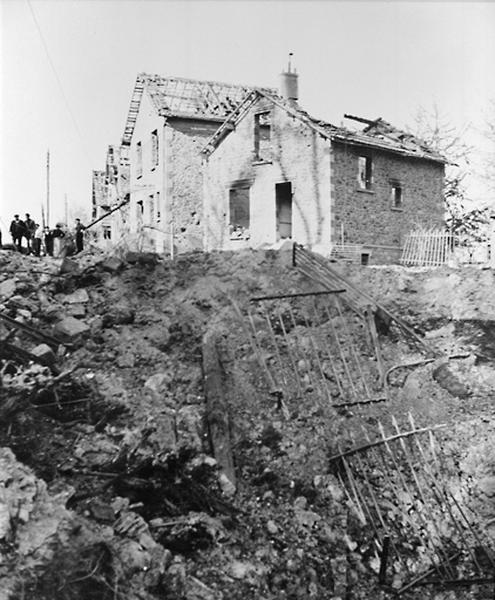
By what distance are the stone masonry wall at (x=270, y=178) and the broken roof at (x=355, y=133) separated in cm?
25

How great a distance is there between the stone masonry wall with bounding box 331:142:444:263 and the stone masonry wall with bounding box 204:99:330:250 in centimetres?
60

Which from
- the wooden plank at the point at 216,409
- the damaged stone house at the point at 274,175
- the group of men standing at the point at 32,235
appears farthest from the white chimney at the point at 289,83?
the wooden plank at the point at 216,409

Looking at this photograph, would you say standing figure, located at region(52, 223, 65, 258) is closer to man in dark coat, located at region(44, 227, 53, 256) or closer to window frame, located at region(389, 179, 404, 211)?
man in dark coat, located at region(44, 227, 53, 256)

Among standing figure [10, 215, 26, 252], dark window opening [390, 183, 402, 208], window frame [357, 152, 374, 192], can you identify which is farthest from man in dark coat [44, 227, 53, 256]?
dark window opening [390, 183, 402, 208]

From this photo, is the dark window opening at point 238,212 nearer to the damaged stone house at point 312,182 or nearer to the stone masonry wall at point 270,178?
the damaged stone house at point 312,182

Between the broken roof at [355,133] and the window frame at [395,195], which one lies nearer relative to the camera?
the broken roof at [355,133]

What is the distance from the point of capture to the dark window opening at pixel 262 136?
22.4 meters

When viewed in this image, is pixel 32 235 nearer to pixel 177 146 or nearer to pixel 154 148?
pixel 177 146

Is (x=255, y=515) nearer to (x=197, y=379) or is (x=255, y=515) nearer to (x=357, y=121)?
(x=197, y=379)

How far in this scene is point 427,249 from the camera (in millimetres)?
22156

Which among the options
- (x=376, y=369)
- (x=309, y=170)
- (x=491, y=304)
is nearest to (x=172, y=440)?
(x=376, y=369)

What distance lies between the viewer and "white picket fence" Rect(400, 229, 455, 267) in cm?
2184

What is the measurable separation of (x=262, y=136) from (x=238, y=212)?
118 inches

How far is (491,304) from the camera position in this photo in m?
14.4
